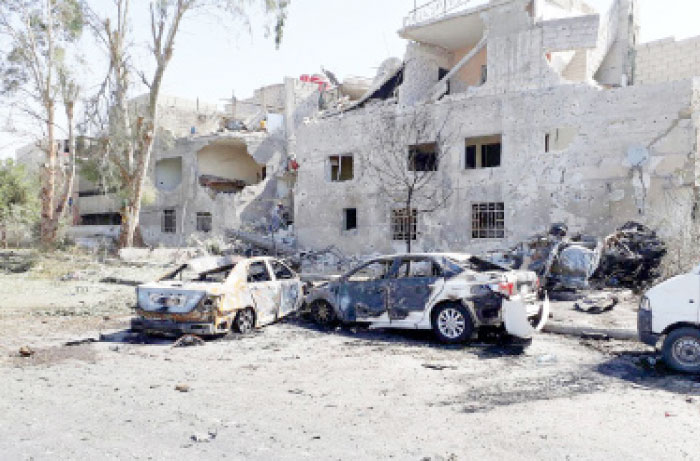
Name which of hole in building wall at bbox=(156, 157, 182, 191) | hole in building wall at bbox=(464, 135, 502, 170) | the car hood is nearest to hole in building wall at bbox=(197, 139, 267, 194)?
hole in building wall at bbox=(156, 157, 182, 191)

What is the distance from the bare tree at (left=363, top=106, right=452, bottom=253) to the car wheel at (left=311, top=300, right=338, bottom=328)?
10048mm

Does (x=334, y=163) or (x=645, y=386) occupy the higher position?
(x=334, y=163)

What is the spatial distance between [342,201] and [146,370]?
643 inches

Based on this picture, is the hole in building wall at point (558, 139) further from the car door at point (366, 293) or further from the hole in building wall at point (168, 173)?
the hole in building wall at point (168, 173)

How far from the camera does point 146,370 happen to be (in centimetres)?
704

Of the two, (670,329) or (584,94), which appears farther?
(584,94)

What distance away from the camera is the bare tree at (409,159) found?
2008 centimetres

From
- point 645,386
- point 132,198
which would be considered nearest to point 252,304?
point 645,386

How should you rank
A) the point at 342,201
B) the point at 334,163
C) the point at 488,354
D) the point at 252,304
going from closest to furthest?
1. the point at 488,354
2. the point at 252,304
3. the point at 342,201
4. the point at 334,163

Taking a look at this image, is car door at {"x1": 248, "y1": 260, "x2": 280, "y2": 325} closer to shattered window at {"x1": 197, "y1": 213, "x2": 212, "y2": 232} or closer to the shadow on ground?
the shadow on ground

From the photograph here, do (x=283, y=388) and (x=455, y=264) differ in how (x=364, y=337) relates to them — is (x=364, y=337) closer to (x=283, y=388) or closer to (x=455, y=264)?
(x=455, y=264)

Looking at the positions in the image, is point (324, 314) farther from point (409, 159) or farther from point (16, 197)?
point (16, 197)

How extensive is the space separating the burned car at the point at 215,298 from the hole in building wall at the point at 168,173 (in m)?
27.4

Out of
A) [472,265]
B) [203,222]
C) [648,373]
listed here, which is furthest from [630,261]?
[203,222]
